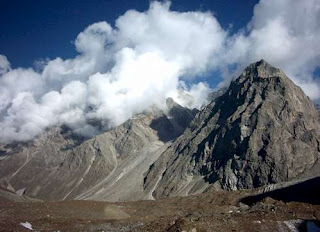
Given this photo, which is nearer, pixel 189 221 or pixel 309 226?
pixel 309 226

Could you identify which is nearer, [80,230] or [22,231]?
[22,231]

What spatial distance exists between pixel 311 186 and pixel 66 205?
12700 centimetres

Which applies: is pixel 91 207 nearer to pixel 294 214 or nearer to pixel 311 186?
pixel 294 214

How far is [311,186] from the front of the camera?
199m

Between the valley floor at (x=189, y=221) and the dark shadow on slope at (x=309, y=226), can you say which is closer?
the dark shadow on slope at (x=309, y=226)

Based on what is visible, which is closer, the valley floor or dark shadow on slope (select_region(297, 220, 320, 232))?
dark shadow on slope (select_region(297, 220, 320, 232))

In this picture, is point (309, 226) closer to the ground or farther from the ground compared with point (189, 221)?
farther from the ground

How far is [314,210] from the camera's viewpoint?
79.6 meters

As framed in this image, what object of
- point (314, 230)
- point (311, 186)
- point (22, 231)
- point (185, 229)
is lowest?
point (22, 231)

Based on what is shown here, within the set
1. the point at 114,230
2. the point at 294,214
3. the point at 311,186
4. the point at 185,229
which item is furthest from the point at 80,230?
the point at 311,186

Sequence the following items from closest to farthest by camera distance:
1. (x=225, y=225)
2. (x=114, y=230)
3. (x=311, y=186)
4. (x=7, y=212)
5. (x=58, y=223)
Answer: (x=225, y=225), (x=114, y=230), (x=58, y=223), (x=7, y=212), (x=311, y=186)

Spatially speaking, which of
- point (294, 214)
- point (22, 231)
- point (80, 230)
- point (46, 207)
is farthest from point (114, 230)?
point (46, 207)

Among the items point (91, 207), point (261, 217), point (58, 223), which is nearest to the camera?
point (261, 217)

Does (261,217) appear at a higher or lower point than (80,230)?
higher
